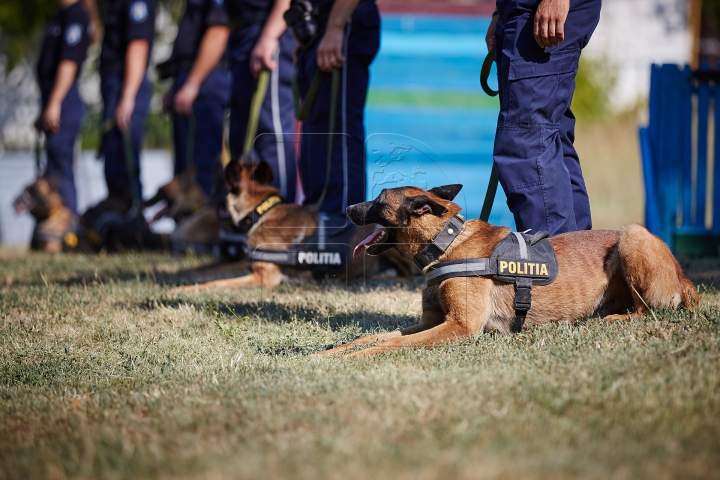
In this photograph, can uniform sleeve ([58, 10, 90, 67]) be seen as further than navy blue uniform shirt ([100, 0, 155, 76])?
Yes

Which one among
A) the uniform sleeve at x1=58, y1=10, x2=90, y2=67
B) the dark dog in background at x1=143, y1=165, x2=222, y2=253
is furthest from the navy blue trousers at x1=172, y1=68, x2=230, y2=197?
the uniform sleeve at x1=58, y1=10, x2=90, y2=67

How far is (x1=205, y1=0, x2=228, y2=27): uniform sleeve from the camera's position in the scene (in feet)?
25.2

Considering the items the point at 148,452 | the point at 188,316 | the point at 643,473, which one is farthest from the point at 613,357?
the point at 188,316

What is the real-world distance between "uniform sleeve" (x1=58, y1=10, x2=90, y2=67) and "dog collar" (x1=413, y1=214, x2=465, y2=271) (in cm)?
712

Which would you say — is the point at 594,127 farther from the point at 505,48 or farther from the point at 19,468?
the point at 19,468

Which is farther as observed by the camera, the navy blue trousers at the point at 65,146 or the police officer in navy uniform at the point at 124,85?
the navy blue trousers at the point at 65,146

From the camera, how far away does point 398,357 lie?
3.10m

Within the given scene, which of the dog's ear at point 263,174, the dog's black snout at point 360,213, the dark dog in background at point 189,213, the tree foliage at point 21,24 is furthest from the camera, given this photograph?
the tree foliage at point 21,24

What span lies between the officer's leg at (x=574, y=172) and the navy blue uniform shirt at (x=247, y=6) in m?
3.17

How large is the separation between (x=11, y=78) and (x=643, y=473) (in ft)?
65.1

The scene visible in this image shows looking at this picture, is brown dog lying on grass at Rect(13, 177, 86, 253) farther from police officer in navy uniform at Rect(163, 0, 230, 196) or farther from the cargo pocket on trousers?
the cargo pocket on trousers

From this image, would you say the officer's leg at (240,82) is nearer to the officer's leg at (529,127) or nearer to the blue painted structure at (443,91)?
the blue painted structure at (443,91)

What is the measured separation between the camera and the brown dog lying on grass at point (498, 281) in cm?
332

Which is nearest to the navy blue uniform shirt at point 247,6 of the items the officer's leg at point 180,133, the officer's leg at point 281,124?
the officer's leg at point 281,124
